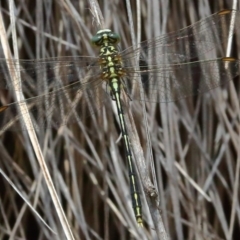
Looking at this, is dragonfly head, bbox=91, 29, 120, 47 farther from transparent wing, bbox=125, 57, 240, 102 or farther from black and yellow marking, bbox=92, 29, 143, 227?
transparent wing, bbox=125, 57, 240, 102

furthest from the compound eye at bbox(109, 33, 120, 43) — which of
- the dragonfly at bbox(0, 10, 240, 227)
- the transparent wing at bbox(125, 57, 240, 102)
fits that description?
the transparent wing at bbox(125, 57, 240, 102)

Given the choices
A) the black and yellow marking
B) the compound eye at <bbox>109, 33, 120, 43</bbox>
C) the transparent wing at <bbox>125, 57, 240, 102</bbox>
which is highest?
the compound eye at <bbox>109, 33, 120, 43</bbox>

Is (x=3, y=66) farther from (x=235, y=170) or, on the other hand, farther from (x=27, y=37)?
(x=235, y=170)

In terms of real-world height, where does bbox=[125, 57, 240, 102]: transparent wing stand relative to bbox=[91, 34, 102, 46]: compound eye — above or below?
below

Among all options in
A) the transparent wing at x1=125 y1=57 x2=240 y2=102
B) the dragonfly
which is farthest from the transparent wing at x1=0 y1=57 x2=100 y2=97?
the transparent wing at x1=125 y1=57 x2=240 y2=102

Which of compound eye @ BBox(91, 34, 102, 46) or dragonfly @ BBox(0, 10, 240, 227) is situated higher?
compound eye @ BBox(91, 34, 102, 46)

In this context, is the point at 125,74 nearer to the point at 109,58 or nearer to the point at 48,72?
the point at 109,58

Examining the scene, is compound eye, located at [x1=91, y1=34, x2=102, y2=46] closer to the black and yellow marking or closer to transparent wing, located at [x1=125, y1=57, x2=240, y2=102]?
the black and yellow marking

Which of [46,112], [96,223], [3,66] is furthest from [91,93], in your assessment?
[96,223]

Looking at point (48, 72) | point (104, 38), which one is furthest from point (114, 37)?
point (48, 72)

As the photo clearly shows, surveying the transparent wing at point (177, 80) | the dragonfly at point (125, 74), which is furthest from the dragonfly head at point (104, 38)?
Answer: the transparent wing at point (177, 80)
